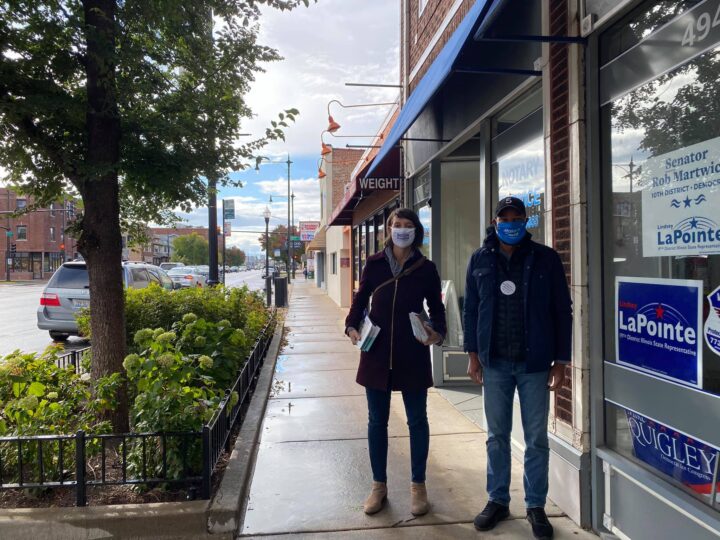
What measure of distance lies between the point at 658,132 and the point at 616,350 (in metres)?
1.20

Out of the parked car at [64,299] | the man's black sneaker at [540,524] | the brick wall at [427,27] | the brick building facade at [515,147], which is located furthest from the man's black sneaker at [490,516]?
the parked car at [64,299]

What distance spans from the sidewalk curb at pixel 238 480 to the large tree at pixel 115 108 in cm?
102

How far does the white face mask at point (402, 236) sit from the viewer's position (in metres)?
3.31

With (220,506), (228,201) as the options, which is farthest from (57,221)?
(220,506)

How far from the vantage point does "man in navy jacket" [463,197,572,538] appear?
2.94 m

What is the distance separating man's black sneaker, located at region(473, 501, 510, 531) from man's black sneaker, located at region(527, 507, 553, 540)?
21cm

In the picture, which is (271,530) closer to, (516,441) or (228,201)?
(516,441)

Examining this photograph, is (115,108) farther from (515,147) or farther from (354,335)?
(515,147)

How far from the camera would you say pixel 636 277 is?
2824mm

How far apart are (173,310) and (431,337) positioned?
16.1ft

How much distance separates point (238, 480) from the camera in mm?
3709

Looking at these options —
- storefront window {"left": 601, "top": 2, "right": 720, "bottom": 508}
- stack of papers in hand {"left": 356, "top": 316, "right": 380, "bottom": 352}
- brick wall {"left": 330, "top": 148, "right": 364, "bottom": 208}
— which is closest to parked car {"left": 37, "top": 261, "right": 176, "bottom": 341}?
stack of papers in hand {"left": 356, "top": 316, "right": 380, "bottom": 352}

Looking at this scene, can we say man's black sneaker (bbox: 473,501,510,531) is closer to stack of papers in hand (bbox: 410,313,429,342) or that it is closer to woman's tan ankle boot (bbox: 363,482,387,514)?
woman's tan ankle boot (bbox: 363,482,387,514)

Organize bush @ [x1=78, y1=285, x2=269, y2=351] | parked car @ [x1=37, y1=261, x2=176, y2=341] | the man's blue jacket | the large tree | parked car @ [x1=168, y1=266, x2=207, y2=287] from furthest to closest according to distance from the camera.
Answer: parked car @ [x1=168, y1=266, x2=207, y2=287], parked car @ [x1=37, y1=261, x2=176, y2=341], bush @ [x1=78, y1=285, x2=269, y2=351], the large tree, the man's blue jacket
